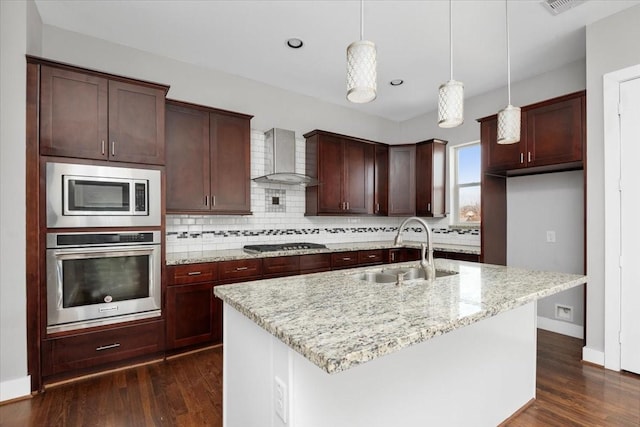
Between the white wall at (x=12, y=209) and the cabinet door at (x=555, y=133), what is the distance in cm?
430

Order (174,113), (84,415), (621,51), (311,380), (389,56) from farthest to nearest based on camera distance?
(389,56) → (174,113) → (621,51) → (84,415) → (311,380)

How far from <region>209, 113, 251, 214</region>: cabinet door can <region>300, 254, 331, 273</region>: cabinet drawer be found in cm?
84

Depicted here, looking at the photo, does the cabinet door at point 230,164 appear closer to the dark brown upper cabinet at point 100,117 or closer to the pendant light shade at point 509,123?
the dark brown upper cabinet at point 100,117

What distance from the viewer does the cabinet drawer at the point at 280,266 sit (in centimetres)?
331

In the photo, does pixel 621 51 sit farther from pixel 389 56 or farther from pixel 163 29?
pixel 163 29

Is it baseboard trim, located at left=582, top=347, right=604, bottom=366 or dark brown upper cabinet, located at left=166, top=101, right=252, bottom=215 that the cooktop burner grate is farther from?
baseboard trim, located at left=582, top=347, right=604, bottom=366

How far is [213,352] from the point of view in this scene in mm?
2969

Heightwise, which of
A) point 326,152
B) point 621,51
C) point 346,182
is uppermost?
point 621,51

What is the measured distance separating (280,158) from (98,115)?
1.82 m

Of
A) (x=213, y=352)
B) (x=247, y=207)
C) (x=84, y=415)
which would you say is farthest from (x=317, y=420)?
(x=247, y=207)

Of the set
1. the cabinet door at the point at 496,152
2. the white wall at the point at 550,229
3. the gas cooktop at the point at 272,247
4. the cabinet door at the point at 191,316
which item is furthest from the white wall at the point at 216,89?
the white wall at the point at 550,229

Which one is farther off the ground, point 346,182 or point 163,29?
point 163,29

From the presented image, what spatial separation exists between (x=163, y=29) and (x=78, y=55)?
2.73 ft

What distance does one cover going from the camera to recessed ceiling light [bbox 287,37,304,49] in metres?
3.02
